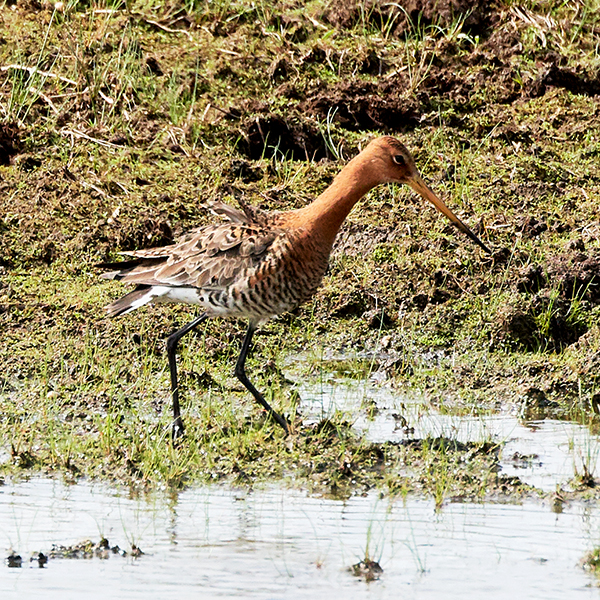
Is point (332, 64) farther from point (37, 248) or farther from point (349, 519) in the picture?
point (349, 519)

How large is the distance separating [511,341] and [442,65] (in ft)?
11.6

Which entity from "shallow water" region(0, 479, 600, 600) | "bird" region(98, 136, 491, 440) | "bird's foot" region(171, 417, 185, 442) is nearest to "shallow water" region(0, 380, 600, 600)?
"shallow water" region(0, 479, 600, 600)

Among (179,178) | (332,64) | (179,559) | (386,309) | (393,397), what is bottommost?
(179,559)

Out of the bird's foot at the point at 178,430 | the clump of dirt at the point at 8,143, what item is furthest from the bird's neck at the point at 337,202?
the clump of dirt at the point at 8,143

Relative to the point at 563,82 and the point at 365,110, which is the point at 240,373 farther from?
the point at 563,82

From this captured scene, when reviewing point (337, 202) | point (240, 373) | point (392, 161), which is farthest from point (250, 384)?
point (392, 161)

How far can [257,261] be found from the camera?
6.91 metres

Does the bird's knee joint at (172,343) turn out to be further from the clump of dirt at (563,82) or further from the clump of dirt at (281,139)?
the clump of dirt at (563,82)

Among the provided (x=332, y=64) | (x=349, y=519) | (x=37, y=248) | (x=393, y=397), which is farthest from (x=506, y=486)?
(x=332, y=64)

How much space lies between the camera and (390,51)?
10680mm

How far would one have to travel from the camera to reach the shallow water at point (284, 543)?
198 inches

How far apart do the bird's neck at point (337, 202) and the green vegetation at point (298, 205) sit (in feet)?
2.89

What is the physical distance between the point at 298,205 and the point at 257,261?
2.17 metres

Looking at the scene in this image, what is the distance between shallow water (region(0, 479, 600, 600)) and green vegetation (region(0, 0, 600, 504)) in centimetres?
25
